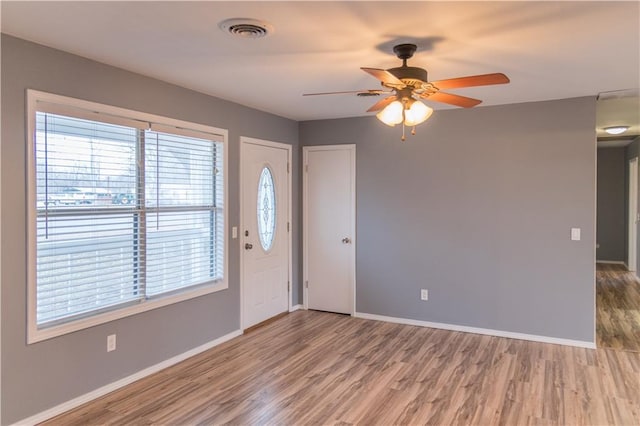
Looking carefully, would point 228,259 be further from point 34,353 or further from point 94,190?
point 34,353

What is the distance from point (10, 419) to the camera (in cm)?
268

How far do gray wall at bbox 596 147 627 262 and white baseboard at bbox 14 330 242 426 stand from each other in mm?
8222

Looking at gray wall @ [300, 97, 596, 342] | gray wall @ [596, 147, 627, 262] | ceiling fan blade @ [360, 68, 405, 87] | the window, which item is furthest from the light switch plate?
gray wall @ [596, 147, 627, 262]

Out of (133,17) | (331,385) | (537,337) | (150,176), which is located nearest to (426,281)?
(537,337)

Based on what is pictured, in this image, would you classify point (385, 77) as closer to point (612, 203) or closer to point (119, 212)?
point (119, 212)

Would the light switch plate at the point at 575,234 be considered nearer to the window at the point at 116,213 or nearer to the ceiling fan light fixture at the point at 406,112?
the ceiling fan light fixture at the point at 406,112

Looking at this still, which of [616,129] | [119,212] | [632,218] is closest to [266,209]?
→ [119,212]

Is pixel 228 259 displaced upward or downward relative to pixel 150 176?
downward

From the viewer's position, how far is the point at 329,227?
556cm

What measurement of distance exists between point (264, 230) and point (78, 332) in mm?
2381

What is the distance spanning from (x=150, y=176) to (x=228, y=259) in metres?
1.24

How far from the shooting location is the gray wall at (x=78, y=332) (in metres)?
2.67

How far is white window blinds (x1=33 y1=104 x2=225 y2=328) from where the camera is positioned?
2902mm

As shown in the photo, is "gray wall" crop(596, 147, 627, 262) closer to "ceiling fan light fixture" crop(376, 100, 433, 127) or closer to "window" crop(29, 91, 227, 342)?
"ceiling fan light fixture" crop(376, 100, 433, 127)
